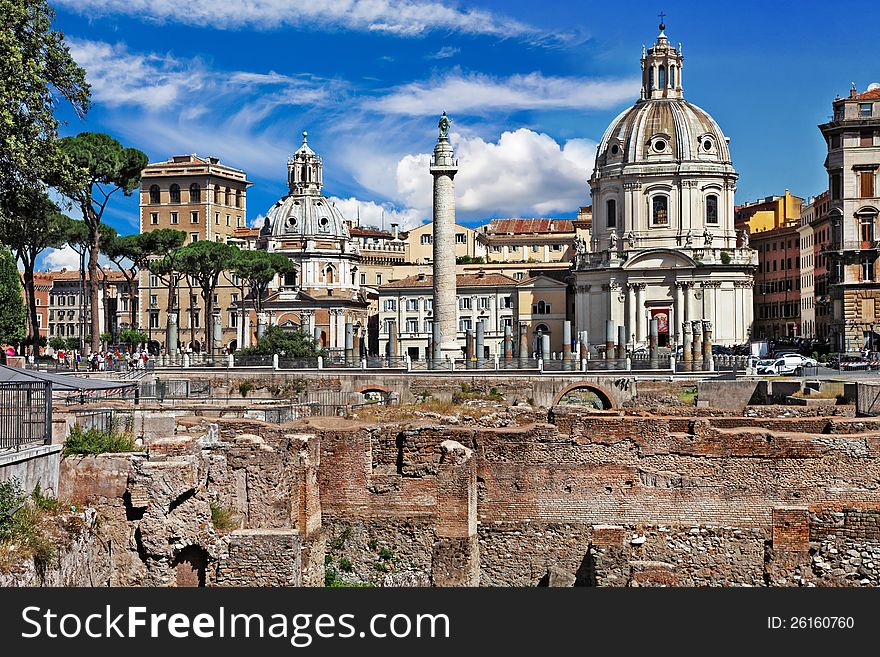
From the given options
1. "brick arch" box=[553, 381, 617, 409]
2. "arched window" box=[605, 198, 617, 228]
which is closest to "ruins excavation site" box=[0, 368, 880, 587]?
"brick arch" box=[553, 381, 617, 409]

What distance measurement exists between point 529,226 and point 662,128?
4462 cm

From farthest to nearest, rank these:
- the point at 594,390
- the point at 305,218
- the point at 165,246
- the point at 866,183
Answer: the point at 305,218
the point at 165,246
the point at 866,183
the point at 594,390

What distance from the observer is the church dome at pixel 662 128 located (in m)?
95.0

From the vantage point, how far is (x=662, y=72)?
9831 cm

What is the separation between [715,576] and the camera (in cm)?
1980

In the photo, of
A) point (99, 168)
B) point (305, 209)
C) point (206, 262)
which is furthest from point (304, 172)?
point (99, 168)

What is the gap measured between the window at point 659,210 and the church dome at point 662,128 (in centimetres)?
302

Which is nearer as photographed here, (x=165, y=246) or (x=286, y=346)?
(x=286, y=346)

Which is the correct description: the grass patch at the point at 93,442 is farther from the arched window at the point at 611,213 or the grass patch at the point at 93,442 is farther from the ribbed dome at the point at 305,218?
the ribbed dome at the point at 305,218

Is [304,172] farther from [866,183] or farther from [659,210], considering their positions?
[866,183]

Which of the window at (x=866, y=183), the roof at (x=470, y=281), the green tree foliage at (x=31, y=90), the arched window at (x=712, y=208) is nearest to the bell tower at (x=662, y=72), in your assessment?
the arched window at (x=712, y=208)

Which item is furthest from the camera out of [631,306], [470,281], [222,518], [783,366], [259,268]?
[470,281]

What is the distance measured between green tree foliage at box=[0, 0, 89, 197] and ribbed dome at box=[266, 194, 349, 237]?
318ft

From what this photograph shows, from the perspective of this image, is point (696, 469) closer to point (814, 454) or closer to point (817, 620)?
point (814, 454)
